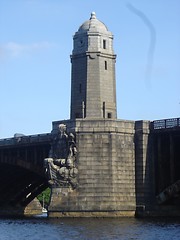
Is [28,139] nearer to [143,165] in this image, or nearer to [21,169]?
[21,169]

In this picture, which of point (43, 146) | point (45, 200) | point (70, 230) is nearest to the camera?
point (70, 230)

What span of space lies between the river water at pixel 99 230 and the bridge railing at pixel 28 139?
15940mm

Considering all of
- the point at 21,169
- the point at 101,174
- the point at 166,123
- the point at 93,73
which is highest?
the point at 93,73

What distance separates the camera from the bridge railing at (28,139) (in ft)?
331

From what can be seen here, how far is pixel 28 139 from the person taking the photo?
344 ft

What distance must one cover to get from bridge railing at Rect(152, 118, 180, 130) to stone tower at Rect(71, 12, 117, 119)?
7.41 meters

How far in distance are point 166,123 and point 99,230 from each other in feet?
76.6

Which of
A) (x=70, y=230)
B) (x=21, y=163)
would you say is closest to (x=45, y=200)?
(x=21, y=163)

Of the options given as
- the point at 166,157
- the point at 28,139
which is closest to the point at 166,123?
the point at 166,157

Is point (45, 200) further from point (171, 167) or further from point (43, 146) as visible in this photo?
point (171, 167)

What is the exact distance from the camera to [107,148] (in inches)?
3546

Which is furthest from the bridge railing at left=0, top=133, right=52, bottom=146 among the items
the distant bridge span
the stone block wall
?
the stone block wall

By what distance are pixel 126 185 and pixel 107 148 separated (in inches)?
201

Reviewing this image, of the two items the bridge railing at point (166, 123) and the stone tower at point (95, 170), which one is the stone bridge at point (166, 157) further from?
the stone tower at point (95, 170)
